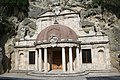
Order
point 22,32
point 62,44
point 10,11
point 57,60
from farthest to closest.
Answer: point 10,11, point 22,32, point 57,60, point 62,44

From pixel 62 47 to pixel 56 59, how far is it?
3.49m

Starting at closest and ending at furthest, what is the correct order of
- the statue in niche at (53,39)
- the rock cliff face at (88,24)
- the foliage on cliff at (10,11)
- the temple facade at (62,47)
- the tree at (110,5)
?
the statue in niche at (53,39), the temple facade at (62,47), the rock cliff face at (88,24), the foliage on cliff at (10,11), the tree at (110,5)

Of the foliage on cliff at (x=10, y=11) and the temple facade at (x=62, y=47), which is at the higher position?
the foliage on cliff at (x=10, y=11)

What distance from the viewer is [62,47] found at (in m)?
19.5

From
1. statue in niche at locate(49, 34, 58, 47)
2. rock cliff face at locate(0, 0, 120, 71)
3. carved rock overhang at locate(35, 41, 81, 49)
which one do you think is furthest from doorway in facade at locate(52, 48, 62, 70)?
rock cliff face at locate(0, 0, 120, 71)

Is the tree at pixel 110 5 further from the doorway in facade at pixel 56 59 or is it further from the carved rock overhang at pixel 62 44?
the doorway in facade at pixel 56 59

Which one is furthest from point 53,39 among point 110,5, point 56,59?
point 110,5

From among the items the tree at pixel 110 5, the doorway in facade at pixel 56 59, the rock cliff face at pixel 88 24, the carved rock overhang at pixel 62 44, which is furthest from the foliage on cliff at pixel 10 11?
the tree at pixel 110 5

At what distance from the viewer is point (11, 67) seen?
2442 cm

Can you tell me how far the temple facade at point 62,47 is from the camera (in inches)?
780

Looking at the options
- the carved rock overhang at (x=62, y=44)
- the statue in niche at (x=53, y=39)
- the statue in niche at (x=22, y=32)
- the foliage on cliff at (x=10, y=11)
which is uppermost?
the foliage on cliff at (x=10, y=11)

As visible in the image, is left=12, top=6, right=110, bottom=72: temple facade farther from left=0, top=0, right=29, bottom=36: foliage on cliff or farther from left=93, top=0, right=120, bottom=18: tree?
left=93, top=0, right=120, bottom=18: tree

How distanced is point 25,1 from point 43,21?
7.57 metres

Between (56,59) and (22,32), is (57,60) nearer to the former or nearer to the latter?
(56,59)
